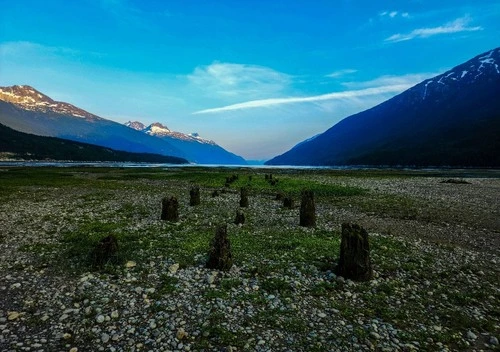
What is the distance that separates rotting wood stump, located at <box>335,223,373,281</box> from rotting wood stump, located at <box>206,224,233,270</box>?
16.5ft

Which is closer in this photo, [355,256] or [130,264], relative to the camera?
[355,256]

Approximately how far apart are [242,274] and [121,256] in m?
6.05

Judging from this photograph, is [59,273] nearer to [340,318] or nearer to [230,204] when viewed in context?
[340,318]

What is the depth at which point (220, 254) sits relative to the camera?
49.6 feet

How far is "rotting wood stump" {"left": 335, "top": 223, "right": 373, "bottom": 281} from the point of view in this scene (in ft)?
47.2

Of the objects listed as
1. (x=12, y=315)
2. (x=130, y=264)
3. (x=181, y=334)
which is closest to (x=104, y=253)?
(x=130, y=264)

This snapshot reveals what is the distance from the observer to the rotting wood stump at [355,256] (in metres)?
14.4

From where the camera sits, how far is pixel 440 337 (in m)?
10.1

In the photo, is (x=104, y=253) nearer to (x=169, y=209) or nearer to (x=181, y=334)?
(x=181, y=334)

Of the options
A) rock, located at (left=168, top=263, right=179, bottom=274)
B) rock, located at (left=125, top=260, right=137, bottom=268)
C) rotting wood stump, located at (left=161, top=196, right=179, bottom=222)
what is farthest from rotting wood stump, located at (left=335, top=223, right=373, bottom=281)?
rotting wood stump, located at (left=161, top=196, right=179, bottom=222)

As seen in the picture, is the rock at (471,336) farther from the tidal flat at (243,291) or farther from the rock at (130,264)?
the rock at (130,264)

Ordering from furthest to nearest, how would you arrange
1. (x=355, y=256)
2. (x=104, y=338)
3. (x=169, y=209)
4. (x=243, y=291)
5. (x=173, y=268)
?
(x=169, y=209) → (x=173, y=268) → (x=355, y=256) → (x=243, y=291) → (x=104, y=338)

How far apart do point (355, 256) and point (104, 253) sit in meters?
11.1

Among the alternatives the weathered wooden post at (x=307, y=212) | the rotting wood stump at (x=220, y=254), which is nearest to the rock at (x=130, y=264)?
the rotting wood stump at (x=220, y=254)
